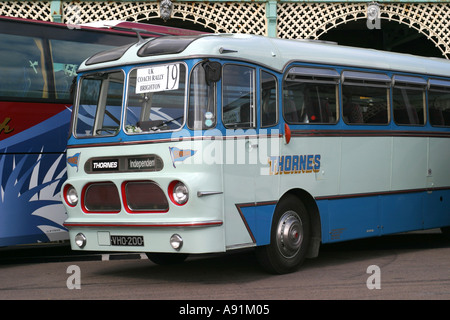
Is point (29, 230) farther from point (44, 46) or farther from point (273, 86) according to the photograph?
point (273, 86)

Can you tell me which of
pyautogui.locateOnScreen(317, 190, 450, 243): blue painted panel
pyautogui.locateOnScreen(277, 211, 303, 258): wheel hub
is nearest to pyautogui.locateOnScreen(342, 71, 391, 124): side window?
pyautogui.locateOnScreen(317, 190, 450, 243): blue painted panel

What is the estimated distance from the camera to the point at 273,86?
358 inches

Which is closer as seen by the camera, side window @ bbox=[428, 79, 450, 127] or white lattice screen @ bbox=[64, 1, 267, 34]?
side window @ bbox=[428, 79, 450, 127]

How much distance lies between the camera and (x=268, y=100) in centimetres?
899

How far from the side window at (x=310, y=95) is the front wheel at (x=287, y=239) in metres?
0.98

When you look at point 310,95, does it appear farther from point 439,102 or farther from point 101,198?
point 439,102

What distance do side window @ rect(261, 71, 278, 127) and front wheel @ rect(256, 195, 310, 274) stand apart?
36.9 inches

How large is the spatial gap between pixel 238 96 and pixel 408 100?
3.48 m

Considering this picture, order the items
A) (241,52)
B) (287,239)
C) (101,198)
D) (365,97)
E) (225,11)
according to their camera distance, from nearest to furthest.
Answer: (241,52)
(101,198)
(287,239)
(365,97)
(225,11)

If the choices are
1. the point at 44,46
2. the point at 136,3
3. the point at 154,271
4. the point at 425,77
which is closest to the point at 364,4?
the point at 136,3

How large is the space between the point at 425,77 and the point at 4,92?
5802mm

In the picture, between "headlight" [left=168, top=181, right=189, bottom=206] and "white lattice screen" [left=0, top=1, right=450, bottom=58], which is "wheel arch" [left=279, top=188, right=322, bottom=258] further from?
"white lattice screen" [left=0, top=1, right=450, bottom=58]

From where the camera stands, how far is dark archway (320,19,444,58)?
2516cm

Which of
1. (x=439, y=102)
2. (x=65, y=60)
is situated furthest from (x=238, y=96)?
(x=439, y=102)
